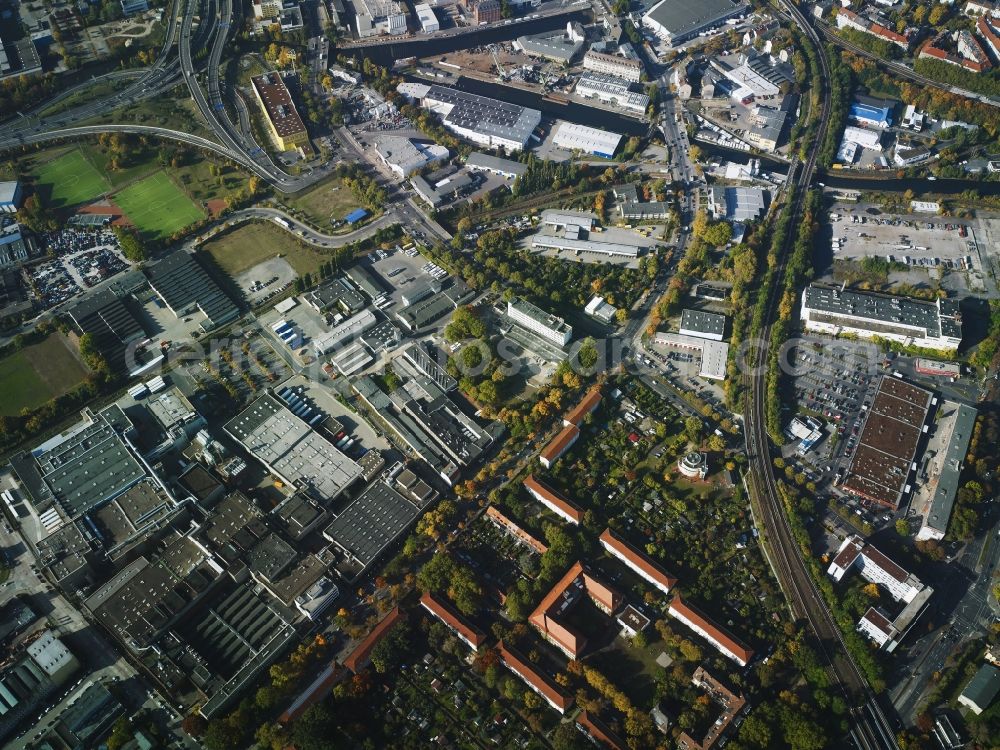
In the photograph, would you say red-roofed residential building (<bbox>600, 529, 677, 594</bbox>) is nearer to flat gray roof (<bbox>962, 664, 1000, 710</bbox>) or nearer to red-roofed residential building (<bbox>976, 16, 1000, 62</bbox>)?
flat gray roof (<bbox>962, 664, 1000, 710</bbox>)

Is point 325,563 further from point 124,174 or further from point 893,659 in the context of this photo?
point 124,174

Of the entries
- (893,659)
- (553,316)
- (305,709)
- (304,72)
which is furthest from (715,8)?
(305,709)

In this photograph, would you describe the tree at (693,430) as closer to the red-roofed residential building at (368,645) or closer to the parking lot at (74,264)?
the red-roofed residential building at (368,645)

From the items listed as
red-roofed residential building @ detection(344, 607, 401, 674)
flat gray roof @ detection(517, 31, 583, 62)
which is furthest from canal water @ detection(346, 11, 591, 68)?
red-roofed residential building @ detection(344, 607, 401, 674)

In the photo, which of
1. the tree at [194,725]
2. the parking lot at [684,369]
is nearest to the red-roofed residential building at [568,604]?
the parking lot at [684,369]

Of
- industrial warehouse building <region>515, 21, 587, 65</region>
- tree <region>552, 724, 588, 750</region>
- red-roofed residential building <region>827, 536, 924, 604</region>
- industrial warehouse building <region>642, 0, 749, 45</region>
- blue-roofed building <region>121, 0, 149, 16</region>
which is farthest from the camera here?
industrial warehouse building <region>642, 0, 749, 45</region>

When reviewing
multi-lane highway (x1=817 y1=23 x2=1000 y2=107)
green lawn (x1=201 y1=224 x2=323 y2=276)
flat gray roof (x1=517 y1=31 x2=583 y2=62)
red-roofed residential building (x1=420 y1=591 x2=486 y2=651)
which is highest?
multi-lane highway (x1=817 y1=23 x2=1000 y2=107)
